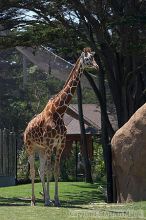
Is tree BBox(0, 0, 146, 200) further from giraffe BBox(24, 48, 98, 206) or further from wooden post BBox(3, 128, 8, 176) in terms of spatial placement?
wooden post BBox(3, 128, 8, 176)

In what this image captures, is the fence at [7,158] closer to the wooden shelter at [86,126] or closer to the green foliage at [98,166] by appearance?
the green foliage at [98,166]

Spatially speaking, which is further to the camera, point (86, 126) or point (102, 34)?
point (86, 126)

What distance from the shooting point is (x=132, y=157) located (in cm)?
1527

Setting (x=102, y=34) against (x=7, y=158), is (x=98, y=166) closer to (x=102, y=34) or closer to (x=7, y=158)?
(x=7, y=158)

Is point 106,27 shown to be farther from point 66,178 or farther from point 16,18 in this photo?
point 66,178

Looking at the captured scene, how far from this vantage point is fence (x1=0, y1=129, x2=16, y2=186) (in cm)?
2615

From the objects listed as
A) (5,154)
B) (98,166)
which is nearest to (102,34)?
(5,154)

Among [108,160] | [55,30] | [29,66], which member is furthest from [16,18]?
[29,66]

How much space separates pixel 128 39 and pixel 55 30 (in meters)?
3.48

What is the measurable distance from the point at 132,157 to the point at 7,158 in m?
12.0

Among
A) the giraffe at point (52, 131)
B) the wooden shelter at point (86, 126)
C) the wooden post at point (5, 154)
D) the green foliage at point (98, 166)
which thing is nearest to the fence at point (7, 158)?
the wooden post at point (5, 154)

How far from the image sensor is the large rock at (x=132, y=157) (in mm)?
A: 15180

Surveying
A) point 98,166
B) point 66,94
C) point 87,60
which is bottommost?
point 98,166

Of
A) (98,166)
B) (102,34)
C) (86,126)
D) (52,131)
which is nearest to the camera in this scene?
(52,131)
